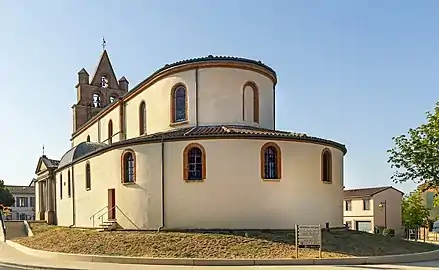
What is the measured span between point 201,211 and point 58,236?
28.6ft

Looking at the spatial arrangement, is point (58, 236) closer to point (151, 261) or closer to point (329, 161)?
point (151, 261)

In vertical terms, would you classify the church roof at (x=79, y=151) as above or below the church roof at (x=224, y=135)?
below

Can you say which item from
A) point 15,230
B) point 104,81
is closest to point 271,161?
point 15,230

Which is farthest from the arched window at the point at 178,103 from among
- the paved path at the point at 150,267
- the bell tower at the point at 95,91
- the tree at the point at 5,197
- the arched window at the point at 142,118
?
the tree at the point at 5,197

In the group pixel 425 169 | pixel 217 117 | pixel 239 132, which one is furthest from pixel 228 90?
pixel 425 169

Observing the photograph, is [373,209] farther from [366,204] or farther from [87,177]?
[87,177]

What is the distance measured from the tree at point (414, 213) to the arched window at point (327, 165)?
3769 centimetres

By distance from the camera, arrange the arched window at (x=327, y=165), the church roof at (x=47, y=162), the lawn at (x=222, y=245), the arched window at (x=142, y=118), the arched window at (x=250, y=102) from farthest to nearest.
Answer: the church roof at (x=47, y=162)
the arched window at (x=142, y=118)
the arched window at (x=250, y=102)
the arched window at (x=327, y=165)
the lawn at (x=222, y=245)

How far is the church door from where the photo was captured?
86.0 feet

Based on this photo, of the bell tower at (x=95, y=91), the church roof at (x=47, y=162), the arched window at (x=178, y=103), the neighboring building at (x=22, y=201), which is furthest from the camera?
the neighboring building at (x=22, y=201)

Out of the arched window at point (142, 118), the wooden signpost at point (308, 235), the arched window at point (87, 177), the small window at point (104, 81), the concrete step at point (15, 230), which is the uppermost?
the small window at point (104, 81)

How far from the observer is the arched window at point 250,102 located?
1048 inches

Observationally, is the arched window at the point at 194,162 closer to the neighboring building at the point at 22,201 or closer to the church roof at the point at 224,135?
the church roof at the point at 224,135

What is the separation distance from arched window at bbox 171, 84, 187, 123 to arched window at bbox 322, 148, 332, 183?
8033 millimetres
